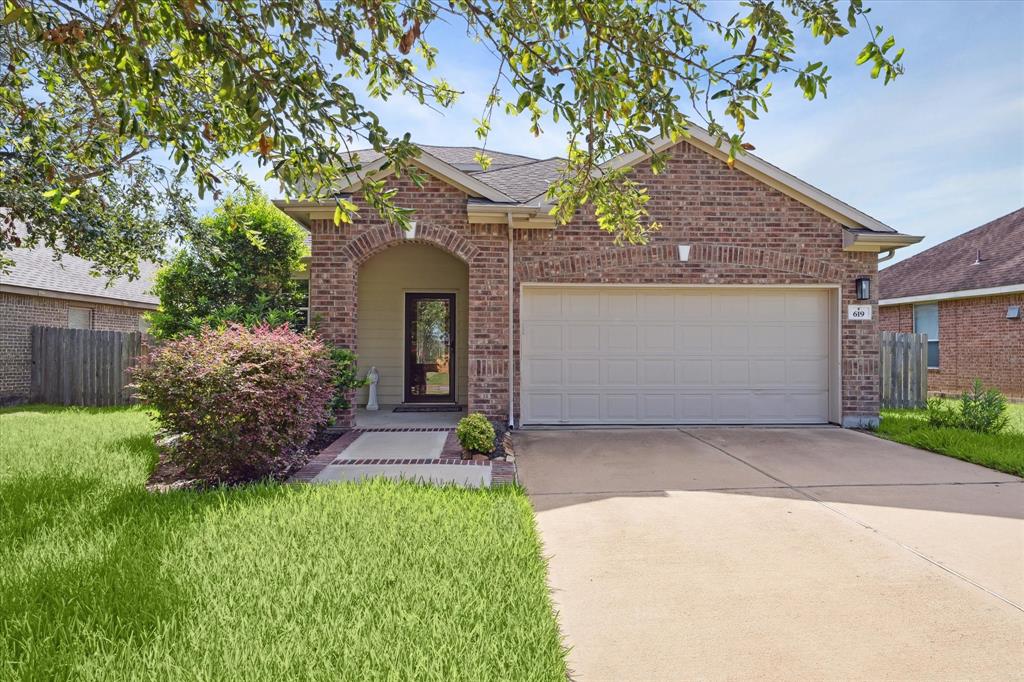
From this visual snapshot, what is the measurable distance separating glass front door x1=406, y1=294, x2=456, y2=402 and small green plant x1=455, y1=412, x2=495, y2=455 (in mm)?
4623

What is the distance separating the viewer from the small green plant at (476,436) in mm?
6762

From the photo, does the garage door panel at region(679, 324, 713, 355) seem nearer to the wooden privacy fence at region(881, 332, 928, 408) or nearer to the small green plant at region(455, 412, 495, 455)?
the small green plant at region(455, 412, 495, 455)

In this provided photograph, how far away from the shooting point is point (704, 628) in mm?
2979

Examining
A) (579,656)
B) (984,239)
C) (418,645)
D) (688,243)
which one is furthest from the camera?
(984,239)

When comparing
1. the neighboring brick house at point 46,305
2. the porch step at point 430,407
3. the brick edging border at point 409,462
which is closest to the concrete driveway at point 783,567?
the brick edging border at point 409,462

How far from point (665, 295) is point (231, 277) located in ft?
23.5

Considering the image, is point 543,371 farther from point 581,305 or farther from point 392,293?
point 392,293

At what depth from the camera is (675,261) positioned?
913 centimetres

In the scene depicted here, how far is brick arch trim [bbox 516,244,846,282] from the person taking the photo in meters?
8.97

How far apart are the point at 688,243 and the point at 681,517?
5573 millimetres

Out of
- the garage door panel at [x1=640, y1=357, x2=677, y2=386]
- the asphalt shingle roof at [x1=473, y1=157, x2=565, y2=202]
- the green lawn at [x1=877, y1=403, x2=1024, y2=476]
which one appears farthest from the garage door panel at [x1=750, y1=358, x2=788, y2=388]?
the asphalt shingle roof at [x1=473, y1=157, x2=565, y2=202]

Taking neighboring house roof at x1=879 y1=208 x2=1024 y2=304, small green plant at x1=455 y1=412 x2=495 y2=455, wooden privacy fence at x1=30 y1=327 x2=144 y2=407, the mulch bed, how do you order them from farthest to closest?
1. neighboring house roof at x1=879 y1=208 x2=1024 y2=304
2. wooden privacy fence at x1=30 y1=327 x2=144 y2=407
3. small green plant at x1=455 y1=412 x2=495 y2=455
4. the mulch bed

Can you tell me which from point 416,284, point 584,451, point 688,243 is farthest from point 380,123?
point 416,284

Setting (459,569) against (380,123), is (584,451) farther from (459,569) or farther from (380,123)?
(380,123)
